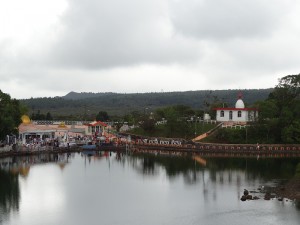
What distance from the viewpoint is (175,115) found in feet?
230

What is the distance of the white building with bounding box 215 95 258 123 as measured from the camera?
236ft

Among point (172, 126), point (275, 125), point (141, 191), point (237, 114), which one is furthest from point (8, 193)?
point (237, 114)

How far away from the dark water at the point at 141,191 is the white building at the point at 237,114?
55.0ft

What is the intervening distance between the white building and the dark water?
1675 cm

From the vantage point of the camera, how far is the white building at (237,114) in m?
72.1

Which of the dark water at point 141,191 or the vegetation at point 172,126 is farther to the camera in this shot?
the vegetation at point 172,126

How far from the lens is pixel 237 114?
73.1 meters

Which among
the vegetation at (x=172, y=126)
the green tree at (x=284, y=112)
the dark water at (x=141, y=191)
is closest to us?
the dark water at (x=141, y=191)

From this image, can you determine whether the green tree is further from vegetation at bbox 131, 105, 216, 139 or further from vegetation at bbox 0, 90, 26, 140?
vegetation at bbox 0, 90, 26, 140

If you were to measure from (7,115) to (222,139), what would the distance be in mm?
27798

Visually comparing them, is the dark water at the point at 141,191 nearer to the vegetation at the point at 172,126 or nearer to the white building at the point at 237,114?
the vegetation at the point at 172,126

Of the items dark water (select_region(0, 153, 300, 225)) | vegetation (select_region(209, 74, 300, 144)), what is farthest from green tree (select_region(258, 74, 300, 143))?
dark water (select_region(0, 153, 300, 225))

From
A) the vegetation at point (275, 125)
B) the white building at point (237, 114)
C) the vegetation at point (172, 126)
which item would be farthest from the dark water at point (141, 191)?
the white building at point (237, 114)

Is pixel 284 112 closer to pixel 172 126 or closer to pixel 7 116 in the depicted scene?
pixel 172 126
